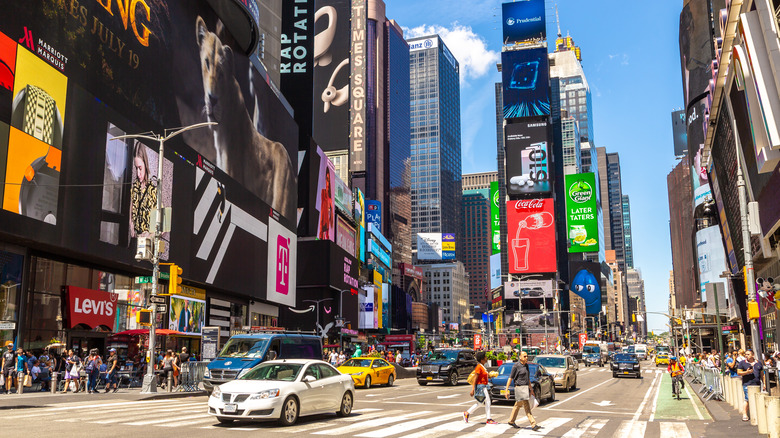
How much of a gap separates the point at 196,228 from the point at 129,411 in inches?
1065

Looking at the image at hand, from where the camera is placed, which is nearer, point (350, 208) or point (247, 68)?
point (247, 68)

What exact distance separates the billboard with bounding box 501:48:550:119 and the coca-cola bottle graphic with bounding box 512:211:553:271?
83.1 feet

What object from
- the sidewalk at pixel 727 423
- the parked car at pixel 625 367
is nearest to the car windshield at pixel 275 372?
the sidewalk at pixel 727 423

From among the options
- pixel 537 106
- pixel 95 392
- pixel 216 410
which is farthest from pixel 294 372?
pixel 537 106

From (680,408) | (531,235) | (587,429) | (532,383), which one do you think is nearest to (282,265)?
(532,383)

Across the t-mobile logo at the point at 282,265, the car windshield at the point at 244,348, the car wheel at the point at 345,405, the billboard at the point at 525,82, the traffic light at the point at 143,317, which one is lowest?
the car wheel at the point at 345,405

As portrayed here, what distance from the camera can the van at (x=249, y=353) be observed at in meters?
22.2

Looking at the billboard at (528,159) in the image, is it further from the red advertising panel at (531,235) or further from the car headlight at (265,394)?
the car headlight at (265,394)

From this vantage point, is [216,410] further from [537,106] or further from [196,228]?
[537,106]

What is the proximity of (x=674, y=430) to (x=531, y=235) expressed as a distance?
140 meters

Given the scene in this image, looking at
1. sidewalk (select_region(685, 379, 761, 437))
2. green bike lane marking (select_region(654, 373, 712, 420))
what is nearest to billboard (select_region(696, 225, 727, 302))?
green bike lane marking (select_region(654, 373, 712, 420))

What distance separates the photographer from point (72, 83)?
30.2 meters

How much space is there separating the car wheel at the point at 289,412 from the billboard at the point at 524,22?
166349 millimetres

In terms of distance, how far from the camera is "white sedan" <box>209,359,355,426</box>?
13.8 metres
